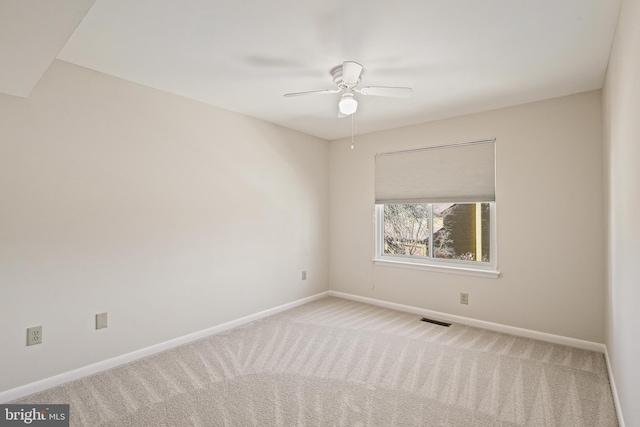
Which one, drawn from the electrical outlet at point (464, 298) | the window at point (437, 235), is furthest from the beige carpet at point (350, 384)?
the window at point (437, 235)

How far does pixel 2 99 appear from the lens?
7.18ft

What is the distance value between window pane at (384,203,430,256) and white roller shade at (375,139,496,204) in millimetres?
209

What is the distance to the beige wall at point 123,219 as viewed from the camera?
2.28 m

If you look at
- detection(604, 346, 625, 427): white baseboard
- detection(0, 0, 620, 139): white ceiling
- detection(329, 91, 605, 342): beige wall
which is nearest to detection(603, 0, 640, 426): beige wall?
detection(604, 346, 625, 427): white baseboard

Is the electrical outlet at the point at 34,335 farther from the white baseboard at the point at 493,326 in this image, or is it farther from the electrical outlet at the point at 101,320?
the white baseboard at the point at 493,326

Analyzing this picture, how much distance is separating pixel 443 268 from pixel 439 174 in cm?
112

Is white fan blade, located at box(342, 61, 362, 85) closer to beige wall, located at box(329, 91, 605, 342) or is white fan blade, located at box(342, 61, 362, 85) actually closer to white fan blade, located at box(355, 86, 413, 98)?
white fan blade, located at box(355, 86, 413, 98)

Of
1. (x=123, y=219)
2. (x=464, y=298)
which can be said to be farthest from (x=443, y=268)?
(x=123, y=219)

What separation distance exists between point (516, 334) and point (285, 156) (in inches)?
130

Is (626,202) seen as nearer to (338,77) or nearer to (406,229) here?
(338,77)

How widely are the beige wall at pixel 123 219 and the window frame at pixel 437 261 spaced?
1.39 m

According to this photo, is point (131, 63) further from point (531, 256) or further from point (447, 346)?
point (531, 256)

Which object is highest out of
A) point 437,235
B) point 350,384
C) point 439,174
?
point 439,174

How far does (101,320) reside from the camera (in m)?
2.63
